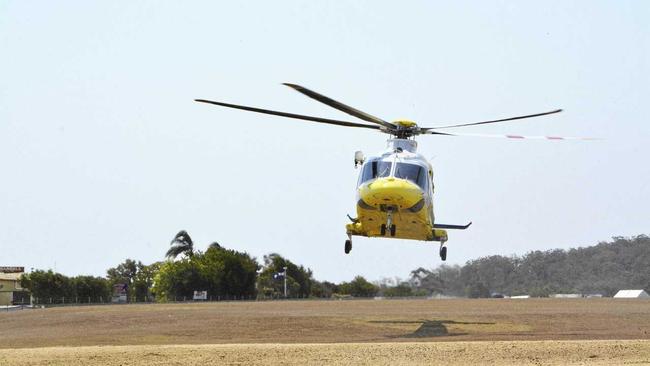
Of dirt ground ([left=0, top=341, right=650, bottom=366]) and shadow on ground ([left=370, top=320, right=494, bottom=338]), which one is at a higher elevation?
shadow on ground ([left=370, top=320, right=494, bottom=338])

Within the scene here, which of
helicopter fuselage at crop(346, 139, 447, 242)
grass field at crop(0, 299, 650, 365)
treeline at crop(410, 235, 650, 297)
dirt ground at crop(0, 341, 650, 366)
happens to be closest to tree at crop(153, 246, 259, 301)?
treeline at crop(410, 235, 650, 297)

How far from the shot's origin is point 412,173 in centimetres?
4097

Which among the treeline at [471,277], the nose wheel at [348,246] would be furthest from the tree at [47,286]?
the nose wheel at [348,246]

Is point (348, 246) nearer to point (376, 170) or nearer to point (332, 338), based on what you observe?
point (332, 338)

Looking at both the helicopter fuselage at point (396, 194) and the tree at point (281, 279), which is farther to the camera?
the tree at point (281, 279)

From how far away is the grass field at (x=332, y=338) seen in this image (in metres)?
32.3

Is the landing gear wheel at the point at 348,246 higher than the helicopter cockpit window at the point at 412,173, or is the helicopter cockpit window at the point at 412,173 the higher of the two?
the helicopter cockpit window at the point at 412,173

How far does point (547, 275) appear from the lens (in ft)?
415

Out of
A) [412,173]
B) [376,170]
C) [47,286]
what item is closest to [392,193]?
[376,170]

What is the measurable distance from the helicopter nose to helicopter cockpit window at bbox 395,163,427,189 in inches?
13.6

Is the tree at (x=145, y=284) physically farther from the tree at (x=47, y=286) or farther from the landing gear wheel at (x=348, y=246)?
the landing gear wheel at (x=348, y=246)

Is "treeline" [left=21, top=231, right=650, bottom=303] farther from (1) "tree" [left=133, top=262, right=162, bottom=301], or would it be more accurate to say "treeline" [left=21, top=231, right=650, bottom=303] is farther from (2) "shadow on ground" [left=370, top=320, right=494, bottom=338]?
(2) "shadow on ground" [left=370, top=320, right=494, bottom=338]

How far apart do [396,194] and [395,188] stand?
238 mm

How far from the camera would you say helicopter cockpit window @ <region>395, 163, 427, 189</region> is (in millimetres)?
40688
